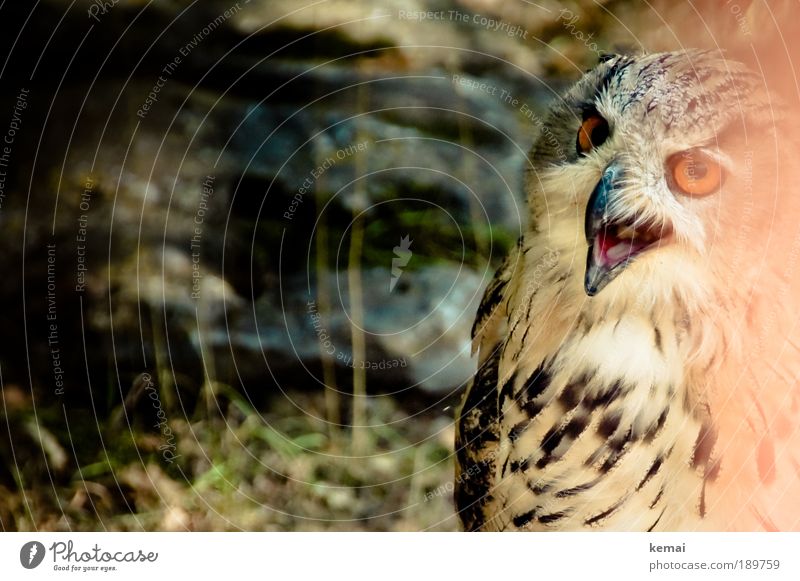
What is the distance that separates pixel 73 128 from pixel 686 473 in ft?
2.62

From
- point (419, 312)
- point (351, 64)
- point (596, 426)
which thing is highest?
point (351, 64)

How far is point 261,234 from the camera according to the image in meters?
1.00

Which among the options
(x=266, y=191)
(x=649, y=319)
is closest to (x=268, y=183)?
(x=266, y=191)

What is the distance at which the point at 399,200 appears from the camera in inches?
39.7

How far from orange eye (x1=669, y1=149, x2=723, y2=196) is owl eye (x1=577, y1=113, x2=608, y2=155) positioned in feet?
0.25

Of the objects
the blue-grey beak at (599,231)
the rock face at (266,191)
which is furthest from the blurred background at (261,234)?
the blue-grey beak at (599,231)

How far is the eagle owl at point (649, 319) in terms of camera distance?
0.87 metres

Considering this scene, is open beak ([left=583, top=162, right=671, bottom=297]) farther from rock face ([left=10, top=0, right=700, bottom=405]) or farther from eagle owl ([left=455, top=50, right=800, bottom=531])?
rock face ([left=10, top=0, right=700, bottom=405])

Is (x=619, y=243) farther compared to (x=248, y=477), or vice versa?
(x=248, y=477)

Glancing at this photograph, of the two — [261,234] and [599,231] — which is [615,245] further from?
[261,234]

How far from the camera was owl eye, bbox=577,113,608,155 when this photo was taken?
34.6 inches

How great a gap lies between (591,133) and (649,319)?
0.70 ft

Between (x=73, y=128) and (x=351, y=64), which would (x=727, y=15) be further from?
(x=73, y=128)
